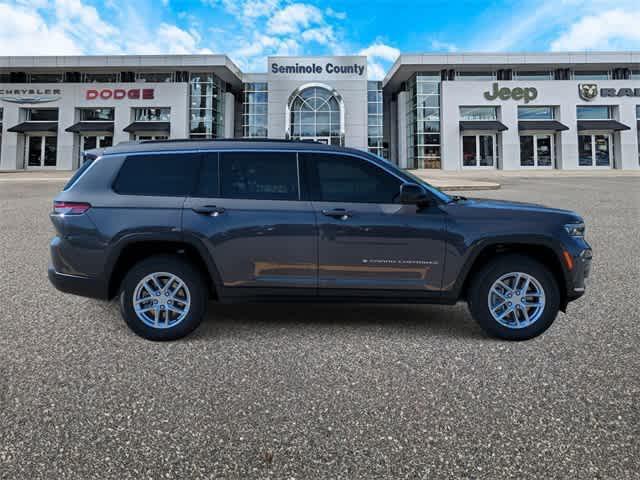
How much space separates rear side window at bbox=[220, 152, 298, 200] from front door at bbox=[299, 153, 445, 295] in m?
0.33

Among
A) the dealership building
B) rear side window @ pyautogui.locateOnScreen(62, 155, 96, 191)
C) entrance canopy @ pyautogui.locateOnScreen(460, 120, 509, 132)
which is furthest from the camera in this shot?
the dealership building

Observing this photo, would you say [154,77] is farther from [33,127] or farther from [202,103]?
[33,127]

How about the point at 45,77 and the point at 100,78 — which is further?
the point at 45,77

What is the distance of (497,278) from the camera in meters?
3.86

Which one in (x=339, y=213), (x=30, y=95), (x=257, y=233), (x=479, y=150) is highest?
(x=30, y=95)

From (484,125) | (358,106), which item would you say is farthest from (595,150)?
(358,106)

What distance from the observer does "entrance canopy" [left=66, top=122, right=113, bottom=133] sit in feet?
140

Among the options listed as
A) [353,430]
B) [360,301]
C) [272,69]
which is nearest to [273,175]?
[360,301]

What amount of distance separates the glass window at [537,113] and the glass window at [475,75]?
4718 millimetres

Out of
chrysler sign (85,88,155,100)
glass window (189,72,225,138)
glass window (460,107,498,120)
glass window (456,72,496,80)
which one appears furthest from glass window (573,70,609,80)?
chrysler sign (85,88,155,100)

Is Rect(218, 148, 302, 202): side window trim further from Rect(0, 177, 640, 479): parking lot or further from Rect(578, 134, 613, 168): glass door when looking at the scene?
Rect(578, 134, 613, 168): glass door

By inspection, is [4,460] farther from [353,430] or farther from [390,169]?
[390,169]

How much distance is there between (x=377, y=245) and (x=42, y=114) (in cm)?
5226

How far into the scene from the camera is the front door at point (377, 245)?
3842 millimetres
